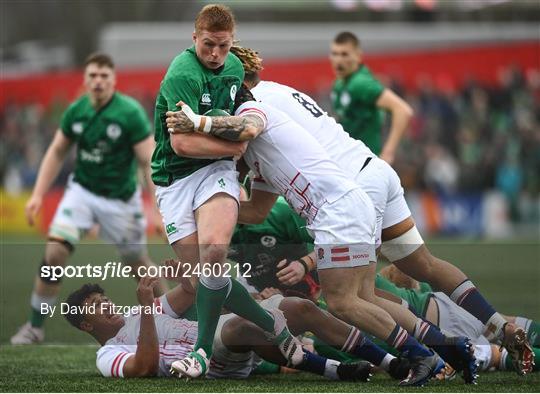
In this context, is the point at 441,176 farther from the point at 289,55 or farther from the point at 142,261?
the point at 142,261

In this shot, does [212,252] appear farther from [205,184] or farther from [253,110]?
[253,110]

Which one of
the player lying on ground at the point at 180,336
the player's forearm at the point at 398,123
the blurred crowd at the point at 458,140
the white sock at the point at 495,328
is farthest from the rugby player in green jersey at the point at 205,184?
the blurred crowd at the point at 458,140

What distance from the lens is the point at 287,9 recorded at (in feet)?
119

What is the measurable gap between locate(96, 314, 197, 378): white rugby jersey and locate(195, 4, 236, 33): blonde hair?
179 cm

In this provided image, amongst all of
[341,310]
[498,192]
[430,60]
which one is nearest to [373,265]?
[341,310]

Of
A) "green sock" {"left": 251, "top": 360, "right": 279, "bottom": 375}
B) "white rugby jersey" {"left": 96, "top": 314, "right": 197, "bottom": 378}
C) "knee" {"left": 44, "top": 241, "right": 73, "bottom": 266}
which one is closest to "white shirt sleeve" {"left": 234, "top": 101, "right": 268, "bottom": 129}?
"white rugby jersey" {"left": 96, "top": 314, "right": 197, "bottom": 378}

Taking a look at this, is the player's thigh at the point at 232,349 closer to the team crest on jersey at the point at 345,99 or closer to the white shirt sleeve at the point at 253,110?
the white shirt sleeve at the point at 253,110

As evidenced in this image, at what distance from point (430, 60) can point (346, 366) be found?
21.6 meters

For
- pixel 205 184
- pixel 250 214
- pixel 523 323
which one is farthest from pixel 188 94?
pixel 523 323

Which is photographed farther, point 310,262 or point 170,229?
point 310,262

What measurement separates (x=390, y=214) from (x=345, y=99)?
3.61 meters

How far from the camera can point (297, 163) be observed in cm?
653

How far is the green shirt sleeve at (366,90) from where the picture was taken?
1030 cm

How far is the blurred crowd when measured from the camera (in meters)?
22.8
